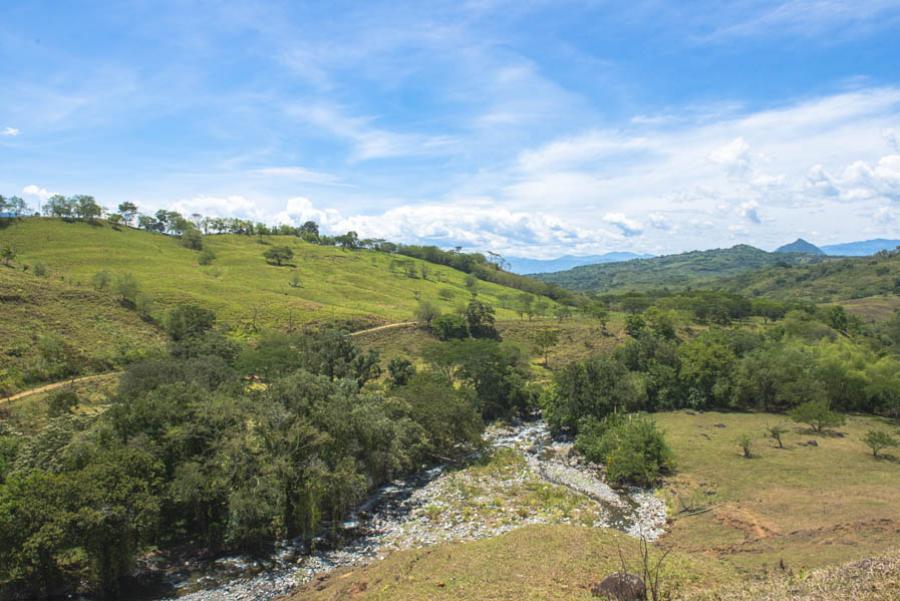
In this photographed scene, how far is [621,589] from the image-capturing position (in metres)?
18.8

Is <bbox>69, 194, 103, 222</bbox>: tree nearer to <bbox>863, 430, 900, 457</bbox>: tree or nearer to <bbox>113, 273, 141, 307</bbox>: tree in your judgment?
<bbox>113, 273, 141, 307</bbox>: tree

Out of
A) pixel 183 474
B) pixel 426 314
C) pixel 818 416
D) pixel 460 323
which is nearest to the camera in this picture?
pixel 183 474

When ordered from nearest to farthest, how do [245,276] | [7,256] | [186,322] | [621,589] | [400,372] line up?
1. [621,589]
2. [400,372]
3. [186,322]
4. [7,256]
5. [245,276]

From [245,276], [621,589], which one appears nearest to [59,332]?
[245,276]

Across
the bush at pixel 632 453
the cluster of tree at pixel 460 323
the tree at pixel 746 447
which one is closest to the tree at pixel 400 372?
the bush at pixel 632 453

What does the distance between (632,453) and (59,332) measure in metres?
79.7

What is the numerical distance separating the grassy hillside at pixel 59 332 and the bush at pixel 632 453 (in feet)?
197

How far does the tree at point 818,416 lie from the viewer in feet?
164

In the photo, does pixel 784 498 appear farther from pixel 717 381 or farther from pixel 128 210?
pixel 128 210

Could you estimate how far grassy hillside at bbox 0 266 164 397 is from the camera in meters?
59.2

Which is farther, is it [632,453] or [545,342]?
[545,342]

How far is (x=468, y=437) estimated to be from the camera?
4584 centimetres

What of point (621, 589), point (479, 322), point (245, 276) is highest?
point (245, 276)

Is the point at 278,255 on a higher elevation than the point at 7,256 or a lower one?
higher
